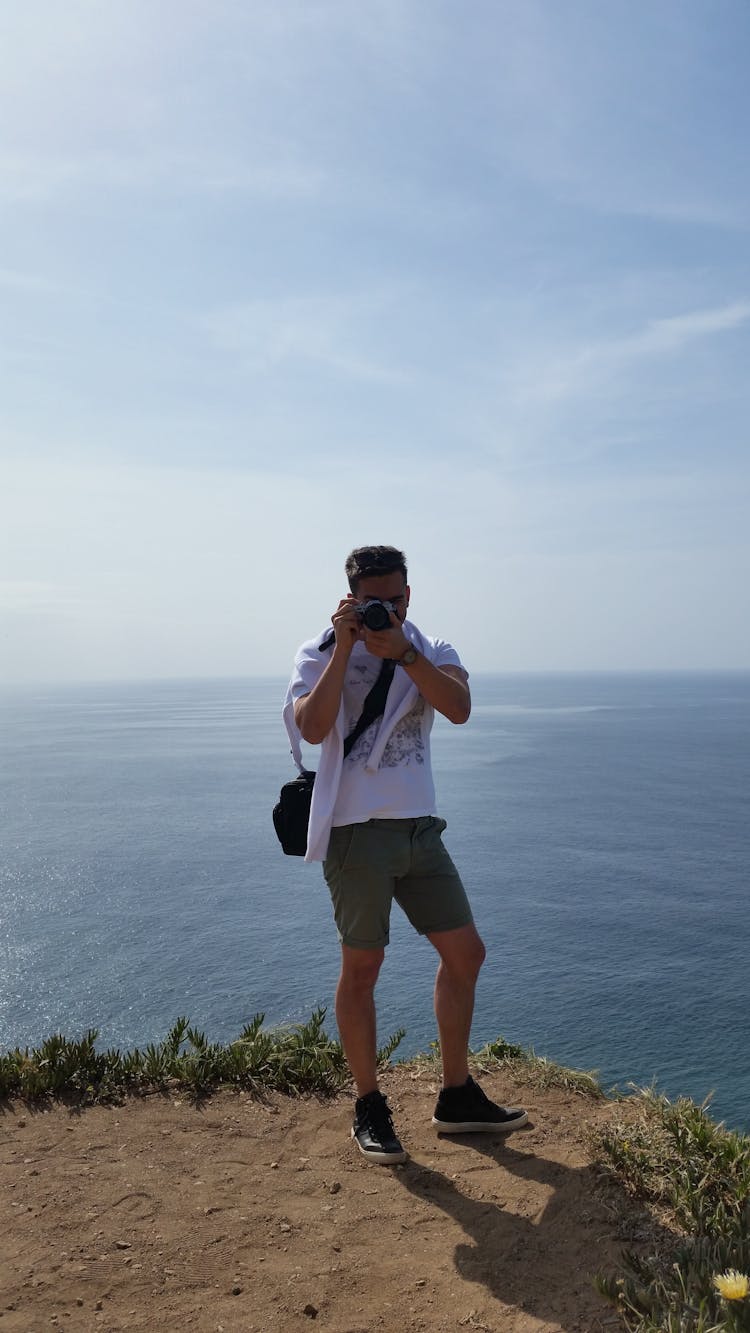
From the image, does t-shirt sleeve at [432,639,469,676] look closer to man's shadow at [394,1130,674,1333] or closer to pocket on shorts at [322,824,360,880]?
pocket on shorts at [322,824,360,880]

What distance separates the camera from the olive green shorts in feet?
12.3

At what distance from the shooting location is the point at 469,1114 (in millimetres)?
4160

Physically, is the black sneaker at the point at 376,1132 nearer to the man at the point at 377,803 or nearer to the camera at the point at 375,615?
the man at the point at 377,803

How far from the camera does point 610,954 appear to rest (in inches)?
1355

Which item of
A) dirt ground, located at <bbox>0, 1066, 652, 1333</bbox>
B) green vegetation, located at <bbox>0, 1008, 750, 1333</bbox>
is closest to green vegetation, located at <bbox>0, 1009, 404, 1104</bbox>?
green vegetation, located at <bbox>0, 1008, 750, 1333</bbox>

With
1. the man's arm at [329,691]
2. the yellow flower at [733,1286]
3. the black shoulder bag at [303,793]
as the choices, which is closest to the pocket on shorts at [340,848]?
the black shoulder bag at [303,793]

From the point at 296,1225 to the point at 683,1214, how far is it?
58.2 inches

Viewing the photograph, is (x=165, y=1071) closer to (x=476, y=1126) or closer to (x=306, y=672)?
(x=476, y=1126)

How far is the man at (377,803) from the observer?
375cm

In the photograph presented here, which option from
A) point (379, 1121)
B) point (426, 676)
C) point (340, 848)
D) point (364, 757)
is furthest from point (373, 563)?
point (379, 1121)

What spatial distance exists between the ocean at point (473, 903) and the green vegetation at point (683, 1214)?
5.60m

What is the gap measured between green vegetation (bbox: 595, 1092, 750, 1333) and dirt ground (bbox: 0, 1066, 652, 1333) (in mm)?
129

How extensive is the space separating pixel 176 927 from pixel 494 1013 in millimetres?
15667

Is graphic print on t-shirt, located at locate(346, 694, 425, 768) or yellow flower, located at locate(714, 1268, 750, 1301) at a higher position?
graphic print on t-shirt, located at locate(346, 694, 425, 768)
